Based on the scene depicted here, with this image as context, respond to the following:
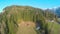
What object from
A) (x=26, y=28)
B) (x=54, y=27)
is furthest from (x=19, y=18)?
(x=54, y=27)

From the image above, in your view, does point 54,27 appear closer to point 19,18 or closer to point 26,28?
point 26,28

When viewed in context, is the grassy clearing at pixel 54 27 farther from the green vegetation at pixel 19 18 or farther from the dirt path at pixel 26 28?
the dirt path at pixel 26 28

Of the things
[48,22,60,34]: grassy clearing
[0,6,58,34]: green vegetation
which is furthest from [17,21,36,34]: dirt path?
[48,22,60,34]: grassy clearing

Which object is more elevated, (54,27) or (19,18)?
(19,18)

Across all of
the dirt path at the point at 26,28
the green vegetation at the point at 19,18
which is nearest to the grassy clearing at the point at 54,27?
the green vegetation at the point at 19,18

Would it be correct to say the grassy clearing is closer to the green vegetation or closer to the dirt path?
the green vegetation

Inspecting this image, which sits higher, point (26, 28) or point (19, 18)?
point (19, 18)

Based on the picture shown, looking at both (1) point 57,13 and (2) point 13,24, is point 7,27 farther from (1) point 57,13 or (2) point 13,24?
(1) point 57,13

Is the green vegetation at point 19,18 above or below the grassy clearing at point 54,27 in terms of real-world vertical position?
above
